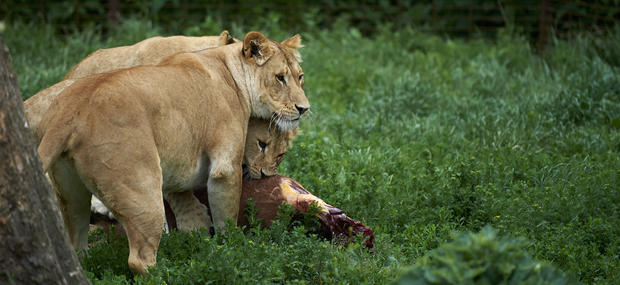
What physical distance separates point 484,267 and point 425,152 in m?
3.97

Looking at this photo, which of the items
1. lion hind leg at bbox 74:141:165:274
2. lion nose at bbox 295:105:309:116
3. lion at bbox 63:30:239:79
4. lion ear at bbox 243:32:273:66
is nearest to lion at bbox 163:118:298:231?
lion nose at bbox 295:105:309:116

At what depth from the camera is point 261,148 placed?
505 centimetres

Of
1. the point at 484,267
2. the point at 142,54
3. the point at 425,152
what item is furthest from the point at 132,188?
the point at 425,152

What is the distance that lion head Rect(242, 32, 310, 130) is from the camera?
16.0 ft

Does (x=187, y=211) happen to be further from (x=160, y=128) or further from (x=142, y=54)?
(x=142, y=54)

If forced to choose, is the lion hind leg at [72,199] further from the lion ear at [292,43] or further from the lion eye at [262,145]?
the lion ear at [292,43]

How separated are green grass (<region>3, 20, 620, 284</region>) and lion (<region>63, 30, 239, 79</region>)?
1309 millimetres

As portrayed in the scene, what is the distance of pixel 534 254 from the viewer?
4.46 metres

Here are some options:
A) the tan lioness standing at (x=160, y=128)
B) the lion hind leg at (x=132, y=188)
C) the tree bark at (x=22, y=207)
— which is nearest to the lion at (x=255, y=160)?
the tan lioness standing at (x=160, y=128)

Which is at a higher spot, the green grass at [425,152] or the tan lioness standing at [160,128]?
the tan lioness standing at [160,128]

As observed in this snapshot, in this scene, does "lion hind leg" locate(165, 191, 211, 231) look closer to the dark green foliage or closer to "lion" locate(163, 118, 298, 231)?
"lion" locate(163, 118, 298, 231)

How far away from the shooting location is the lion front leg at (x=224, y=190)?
14.7 feet

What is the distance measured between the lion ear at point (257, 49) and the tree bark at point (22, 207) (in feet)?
6.52

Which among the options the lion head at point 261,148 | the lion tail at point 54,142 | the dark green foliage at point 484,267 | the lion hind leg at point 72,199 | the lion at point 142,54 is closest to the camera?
the dark green foliage at point 484,267
